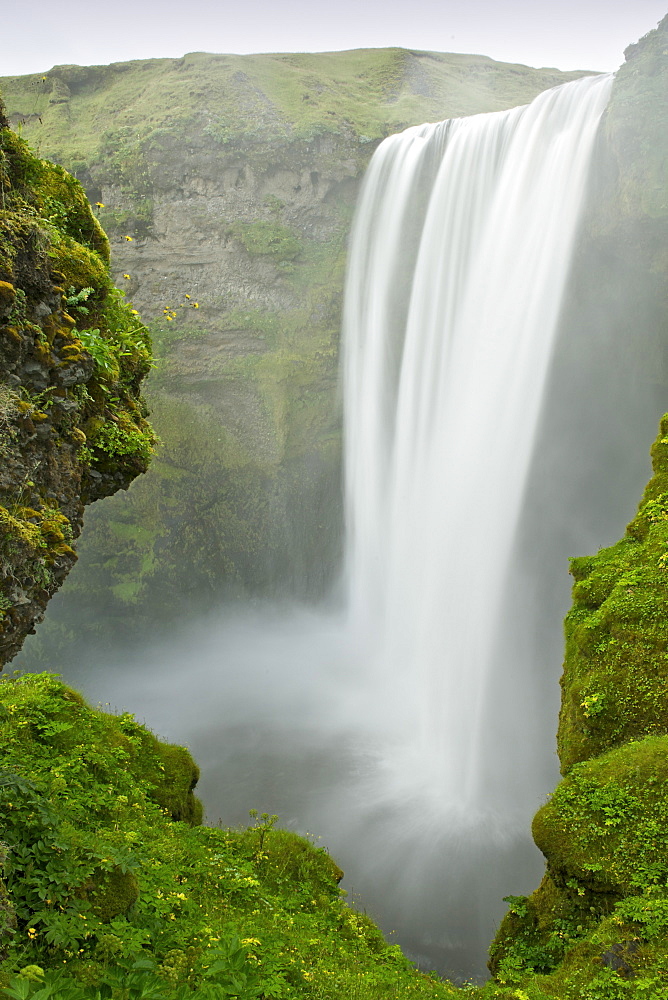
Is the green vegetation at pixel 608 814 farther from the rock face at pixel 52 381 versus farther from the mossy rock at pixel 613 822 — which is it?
the rock face at pixel 52 381

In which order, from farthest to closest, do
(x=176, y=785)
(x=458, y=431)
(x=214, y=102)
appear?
(x=214, y=102) → (x=458, y=431) → (x=176, y=785)

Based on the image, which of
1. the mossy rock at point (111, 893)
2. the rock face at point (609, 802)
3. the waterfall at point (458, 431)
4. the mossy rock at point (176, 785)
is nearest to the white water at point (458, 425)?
the waterfall at point (458, 431)

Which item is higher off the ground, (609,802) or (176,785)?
(609,802)

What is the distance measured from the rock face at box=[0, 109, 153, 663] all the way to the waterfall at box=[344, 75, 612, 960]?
25.2 ft

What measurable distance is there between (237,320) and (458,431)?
27.7 ft

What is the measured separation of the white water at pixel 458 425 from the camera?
1146 cm

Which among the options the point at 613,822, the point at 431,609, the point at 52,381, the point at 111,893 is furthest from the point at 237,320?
the point at 111,893

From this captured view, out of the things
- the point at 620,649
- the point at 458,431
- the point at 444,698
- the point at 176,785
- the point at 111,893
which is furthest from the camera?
the point at 458,431

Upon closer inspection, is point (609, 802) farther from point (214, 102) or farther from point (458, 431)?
point (214, 102)

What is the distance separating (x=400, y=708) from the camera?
13039 millimetres

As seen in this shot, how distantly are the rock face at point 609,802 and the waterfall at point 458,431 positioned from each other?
4691mm

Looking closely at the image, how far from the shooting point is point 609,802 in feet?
14.9

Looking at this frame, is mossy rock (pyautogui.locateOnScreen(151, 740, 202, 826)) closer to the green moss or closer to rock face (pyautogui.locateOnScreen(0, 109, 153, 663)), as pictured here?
rock face (pyautogui.locateOnScreen(0, 109, 153, 663))

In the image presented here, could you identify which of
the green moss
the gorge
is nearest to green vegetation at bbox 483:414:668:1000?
the gorge
